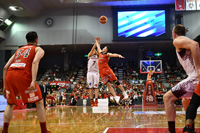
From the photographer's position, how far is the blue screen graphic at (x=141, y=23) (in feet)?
67.9

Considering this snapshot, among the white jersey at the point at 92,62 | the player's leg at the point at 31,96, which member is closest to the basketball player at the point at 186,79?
the player's leg at the point at 31,96

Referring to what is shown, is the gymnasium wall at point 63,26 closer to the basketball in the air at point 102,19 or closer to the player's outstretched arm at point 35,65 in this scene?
the basketball in the air at point 102,19

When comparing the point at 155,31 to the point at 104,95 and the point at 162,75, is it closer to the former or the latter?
the point at 162,75

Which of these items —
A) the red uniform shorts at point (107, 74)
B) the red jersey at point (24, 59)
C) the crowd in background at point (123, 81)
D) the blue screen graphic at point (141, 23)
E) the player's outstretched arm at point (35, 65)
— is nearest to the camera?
the player's outstretched arm at point (35, 65)

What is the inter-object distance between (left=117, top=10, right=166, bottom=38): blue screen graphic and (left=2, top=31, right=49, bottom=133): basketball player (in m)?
18.4

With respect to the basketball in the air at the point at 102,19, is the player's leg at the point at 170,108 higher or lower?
lower

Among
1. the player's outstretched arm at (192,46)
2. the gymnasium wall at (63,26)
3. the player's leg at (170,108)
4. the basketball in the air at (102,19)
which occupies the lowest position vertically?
the player's leg at (170,108)

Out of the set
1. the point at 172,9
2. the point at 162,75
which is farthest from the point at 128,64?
the point at 172,9

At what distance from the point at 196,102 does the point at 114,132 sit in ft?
4.30

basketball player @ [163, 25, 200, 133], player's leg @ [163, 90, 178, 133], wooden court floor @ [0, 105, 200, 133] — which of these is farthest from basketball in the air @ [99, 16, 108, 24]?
player's leg @ [163, 90, 178, 133]

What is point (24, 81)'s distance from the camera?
2959 mm

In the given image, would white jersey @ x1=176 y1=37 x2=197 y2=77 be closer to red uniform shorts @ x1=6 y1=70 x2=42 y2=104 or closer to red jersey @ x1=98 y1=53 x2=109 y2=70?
red uniform shorts @ x1=6 y1=70 x2=42 y2=104

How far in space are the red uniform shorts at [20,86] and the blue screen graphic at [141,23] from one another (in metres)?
18.5

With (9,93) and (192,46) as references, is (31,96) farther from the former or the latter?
(192,46)
